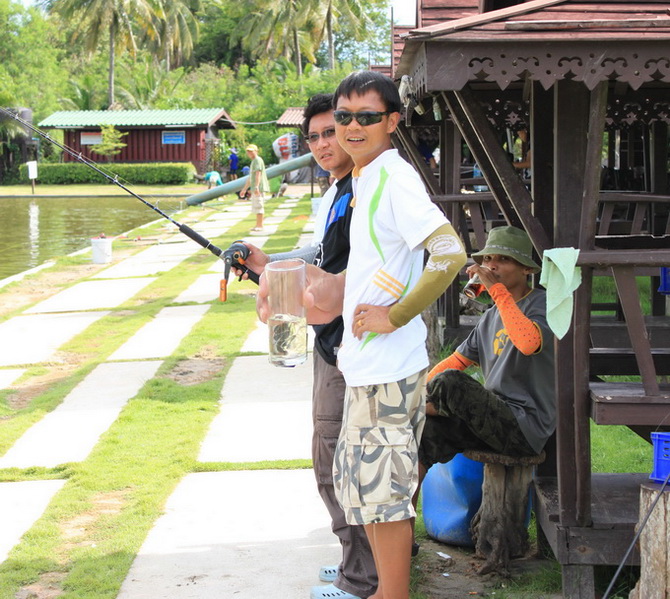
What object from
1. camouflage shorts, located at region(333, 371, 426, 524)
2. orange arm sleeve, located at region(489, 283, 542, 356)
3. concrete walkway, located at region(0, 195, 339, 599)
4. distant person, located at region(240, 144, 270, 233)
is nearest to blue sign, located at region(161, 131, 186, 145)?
distant person, located at region(240, 144, 270, 233)

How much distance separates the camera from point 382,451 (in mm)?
3211

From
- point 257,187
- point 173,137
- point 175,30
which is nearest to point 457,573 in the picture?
point 257,187

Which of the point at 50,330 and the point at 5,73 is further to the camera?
the point at 5,73

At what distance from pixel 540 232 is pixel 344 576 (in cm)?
154

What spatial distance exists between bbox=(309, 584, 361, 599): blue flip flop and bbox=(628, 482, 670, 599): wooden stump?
1.09m

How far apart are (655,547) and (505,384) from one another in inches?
40.0

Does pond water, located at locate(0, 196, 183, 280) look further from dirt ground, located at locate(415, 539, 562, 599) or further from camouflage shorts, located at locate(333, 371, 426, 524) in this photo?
camouflage shorts, located at locate(333, 371, 426, 524)

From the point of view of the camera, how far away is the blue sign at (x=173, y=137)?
4959 centimetres

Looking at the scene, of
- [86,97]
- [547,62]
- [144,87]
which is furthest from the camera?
[144,87]

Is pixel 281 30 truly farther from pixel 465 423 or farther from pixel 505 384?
pixel 465 423

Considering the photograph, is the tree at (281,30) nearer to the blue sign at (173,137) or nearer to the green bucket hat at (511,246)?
the blue sign at (173,137)

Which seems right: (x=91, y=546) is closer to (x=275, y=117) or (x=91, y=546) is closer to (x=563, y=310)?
(x=563, y=310)

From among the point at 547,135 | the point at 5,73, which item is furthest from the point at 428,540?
the point at 5,73

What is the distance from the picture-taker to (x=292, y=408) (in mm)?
6934
